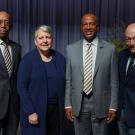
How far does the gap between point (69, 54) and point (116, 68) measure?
1.52 ft

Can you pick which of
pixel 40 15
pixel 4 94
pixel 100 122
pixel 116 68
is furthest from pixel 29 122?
pixel 40 15

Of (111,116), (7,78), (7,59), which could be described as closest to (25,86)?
(7,78)

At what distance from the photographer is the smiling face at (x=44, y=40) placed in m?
3.92

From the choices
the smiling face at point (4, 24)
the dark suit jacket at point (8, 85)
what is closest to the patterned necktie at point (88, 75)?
the dark suit jacket at point (8, 85)

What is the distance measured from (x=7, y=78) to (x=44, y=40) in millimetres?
543

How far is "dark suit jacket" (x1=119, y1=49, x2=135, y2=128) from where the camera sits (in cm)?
386

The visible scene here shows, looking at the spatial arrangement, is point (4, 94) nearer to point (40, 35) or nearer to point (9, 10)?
point (40, 35)

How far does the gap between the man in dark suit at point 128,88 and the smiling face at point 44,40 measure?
68cm

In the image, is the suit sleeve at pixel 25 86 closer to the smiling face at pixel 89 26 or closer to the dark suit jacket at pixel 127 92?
the smiling face at pixel 89 26

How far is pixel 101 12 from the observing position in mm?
7133

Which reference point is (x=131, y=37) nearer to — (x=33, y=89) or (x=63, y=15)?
(x=33, y=89)

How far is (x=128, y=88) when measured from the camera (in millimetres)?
3885

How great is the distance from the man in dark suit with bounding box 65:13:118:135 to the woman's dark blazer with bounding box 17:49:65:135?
150mm

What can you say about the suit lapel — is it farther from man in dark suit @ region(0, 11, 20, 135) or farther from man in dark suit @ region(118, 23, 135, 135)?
man in dark suit @ region(0, 11, 20, 135)
